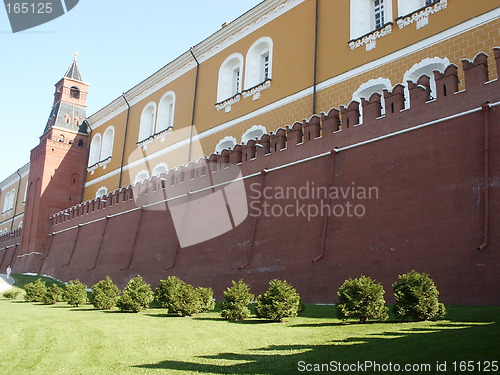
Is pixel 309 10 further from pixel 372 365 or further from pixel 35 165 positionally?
pixel 35 165

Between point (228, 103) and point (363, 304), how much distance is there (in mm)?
12107

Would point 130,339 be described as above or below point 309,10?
below

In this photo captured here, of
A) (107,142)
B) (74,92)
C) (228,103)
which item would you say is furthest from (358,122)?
(74,92)

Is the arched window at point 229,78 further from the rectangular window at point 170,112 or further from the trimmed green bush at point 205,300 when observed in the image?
the trimmed green bush at point 205,300

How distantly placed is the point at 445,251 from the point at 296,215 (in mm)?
3675

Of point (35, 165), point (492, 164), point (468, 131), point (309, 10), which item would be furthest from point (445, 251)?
point (35, 165)

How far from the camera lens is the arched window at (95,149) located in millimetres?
26984

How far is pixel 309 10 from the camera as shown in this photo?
15578mm

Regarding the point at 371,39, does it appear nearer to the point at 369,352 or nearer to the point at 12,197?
the point at 369,352

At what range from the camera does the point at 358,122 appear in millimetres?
10836

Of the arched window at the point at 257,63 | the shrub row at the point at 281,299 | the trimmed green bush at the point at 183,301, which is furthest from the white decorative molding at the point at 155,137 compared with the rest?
the trimmed green bush at the point at 183,301

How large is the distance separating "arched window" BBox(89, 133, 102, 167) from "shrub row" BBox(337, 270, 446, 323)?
71.7 ft

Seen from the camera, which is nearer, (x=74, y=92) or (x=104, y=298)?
(x=104, y=298)

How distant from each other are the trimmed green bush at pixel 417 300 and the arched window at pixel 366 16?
29.1 feet
